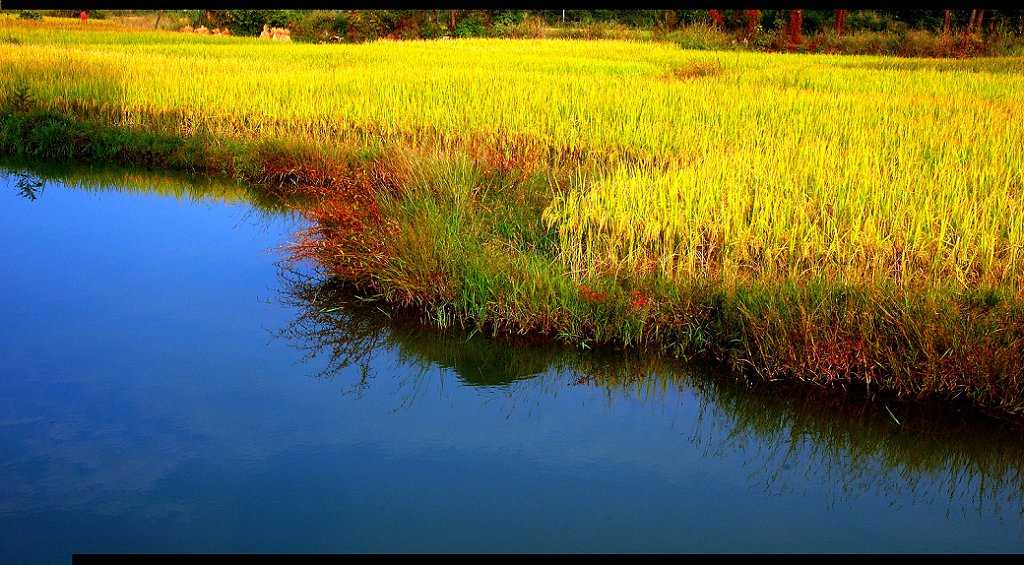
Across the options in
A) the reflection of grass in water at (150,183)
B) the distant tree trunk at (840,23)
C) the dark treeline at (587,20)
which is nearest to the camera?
the reflection of grass in water at (150,183)

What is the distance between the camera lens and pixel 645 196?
16.4 feet

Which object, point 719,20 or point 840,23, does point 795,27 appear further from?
point 719,20

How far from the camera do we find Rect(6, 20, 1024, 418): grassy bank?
3855 mm

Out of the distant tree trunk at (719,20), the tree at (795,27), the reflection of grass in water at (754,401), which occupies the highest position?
the distant tree trunk at (719,20)

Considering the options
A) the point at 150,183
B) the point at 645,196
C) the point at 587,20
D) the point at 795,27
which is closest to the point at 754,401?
the point at 645,196

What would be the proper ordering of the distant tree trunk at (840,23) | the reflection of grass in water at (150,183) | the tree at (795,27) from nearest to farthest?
the reflection of grass in water at (150,183), the tree at (795,27), the distant tree trunk at (840,23)

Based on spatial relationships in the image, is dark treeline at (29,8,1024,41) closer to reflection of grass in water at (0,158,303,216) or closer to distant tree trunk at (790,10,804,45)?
distant tree trunk at (790,10,804,45)

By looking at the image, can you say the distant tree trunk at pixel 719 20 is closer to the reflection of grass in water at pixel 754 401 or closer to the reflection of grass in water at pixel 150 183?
the reflection of grass in water at pixel 150 183

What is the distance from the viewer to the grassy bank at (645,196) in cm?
386

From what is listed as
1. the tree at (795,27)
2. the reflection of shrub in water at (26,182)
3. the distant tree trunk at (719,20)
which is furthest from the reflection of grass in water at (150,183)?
the distant tree trunk at (719,20)

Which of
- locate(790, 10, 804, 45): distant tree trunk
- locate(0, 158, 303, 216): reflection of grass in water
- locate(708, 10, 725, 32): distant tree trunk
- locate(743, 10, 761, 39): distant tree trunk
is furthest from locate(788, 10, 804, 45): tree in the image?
locate(0, 158, 303, 216): reflection of grass in water

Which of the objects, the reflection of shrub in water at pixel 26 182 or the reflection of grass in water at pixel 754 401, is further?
the reflection of shrub in water at pixel 26 182

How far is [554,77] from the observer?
1070 cm

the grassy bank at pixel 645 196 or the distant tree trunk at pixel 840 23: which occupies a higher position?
the distant tree trunk at pixel 840 23
